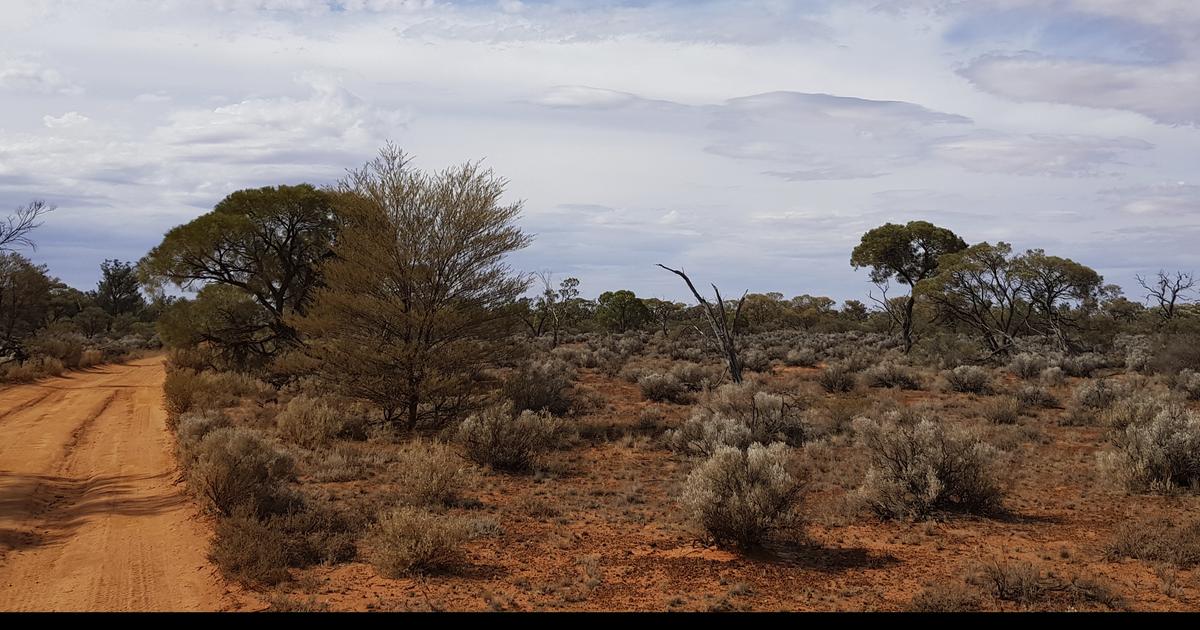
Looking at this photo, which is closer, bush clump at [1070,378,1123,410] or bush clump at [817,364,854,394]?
bush clump at [1070,378,1123,410]

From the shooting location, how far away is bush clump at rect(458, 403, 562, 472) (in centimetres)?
1345

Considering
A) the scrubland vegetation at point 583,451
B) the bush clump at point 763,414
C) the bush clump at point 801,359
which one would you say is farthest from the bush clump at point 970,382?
the bush clump at point 801,359

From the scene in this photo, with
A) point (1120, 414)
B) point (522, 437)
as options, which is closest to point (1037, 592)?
point (522, 437)

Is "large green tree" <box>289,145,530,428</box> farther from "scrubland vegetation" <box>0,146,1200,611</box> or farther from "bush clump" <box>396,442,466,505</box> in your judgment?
"bush clump" <box>396,442,466,505</box>

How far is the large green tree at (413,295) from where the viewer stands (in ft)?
53.4

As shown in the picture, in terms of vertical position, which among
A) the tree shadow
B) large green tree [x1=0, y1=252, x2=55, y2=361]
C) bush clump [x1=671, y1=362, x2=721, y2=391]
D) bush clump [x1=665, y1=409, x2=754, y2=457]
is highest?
large green tree [x1=0, y1=252, x2=55, y2=361]

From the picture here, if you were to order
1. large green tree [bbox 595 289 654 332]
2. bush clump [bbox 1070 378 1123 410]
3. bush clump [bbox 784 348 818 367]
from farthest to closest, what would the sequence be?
large green tree [bbox 595 289 654 332] < bush clump [bbox 784 348 818 367] < bush clump [bbox 1070 378 1123 410]

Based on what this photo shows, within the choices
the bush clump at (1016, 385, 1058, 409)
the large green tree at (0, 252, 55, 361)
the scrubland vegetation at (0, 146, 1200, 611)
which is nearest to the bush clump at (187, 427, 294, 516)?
the scrubland vegetation at (0, 146, 1200, 611)

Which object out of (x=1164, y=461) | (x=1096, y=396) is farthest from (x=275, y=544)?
(x=1096, y=396)

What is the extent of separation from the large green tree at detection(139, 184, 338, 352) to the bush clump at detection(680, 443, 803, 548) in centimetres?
1894

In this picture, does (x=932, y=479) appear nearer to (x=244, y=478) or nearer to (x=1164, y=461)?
(x=1164, y=461)

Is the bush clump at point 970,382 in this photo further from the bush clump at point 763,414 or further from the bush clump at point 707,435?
the bush clump at point 707,435
